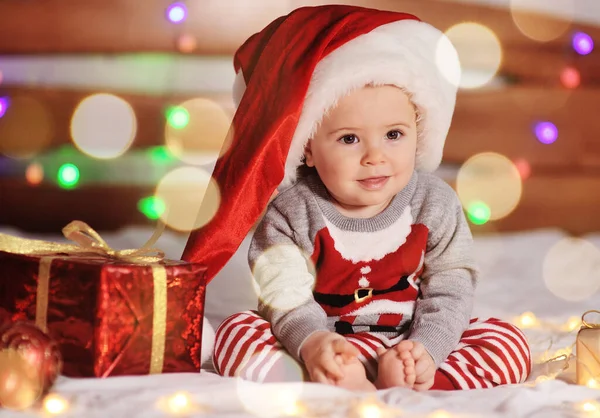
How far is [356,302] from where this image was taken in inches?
45.9

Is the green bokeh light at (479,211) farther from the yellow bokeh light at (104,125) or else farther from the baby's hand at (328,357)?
the baby's hand at (328,357)

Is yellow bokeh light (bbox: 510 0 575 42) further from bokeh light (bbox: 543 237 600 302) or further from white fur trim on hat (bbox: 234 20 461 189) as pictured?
white fur trim on hat (bbox: 234 20 461 189)

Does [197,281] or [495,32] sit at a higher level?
[495,32]

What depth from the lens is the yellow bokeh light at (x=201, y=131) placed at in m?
2.23

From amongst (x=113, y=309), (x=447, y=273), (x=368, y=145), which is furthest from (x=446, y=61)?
(x=113, y=309)

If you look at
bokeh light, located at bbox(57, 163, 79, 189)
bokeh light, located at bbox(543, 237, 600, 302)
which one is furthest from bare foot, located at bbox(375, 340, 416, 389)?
bokeh light, located at bbox(57, 163, 79, 189)

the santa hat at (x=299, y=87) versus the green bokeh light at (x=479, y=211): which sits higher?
the santa hat at (x=299, y=87)

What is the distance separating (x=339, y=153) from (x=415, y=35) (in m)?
0.23

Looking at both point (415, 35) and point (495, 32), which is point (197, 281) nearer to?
point (415, 35)

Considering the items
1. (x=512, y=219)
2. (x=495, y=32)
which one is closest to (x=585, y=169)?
(x=512, y=219)

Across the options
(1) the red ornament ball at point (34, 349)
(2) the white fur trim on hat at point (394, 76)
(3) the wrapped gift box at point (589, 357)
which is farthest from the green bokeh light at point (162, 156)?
(3) the wrapped gift box at point (589, 357)

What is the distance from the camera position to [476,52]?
244 centimetres

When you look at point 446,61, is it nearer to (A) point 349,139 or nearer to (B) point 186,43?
(A) point 349,139

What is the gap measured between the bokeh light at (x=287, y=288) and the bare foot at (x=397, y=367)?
169mm
